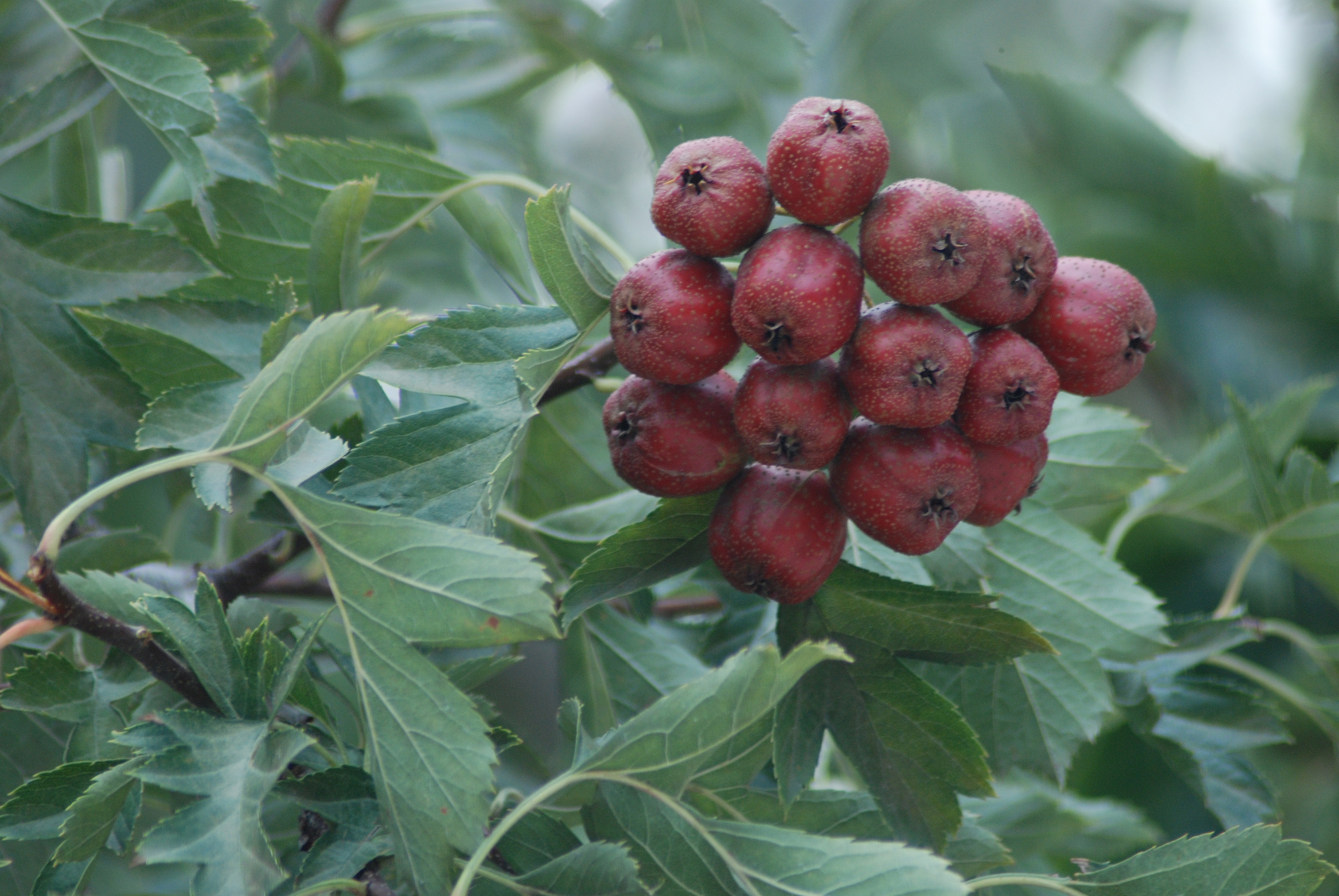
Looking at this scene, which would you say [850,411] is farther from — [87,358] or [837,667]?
[87,358]

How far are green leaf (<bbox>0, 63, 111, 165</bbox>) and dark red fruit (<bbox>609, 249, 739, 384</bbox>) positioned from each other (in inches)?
18.0

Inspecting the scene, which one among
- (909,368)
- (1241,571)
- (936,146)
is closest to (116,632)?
(909,368)

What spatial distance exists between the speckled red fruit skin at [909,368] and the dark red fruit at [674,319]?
0.26 ft

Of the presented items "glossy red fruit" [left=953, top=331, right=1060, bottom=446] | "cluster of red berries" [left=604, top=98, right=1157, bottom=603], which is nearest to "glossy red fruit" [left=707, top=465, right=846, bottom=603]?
"cluster of red berries" [left=604, top=98, right=1157, bottom=603]

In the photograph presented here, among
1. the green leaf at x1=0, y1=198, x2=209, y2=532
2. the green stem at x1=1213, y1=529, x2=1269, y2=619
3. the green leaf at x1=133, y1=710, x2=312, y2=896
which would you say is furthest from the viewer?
the green stem at x1=1213, y1=529, x2=1269, y2=619

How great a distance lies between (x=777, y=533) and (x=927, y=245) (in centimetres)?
19

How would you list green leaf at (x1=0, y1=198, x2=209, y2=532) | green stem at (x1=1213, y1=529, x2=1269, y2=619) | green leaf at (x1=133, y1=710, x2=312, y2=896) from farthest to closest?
green stem at (x1=1213, y1=529, x2=1269, y2=619)
green leaf at (x1=0, y1=198, x2=209, y2=532)
green leaf at (x1=133, y1=710, x2=312, y2=896)

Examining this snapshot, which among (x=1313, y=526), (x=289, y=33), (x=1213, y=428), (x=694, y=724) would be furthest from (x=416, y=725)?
(x=1213, y=428)

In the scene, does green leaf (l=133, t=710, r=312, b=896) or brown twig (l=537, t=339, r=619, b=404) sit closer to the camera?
green leaf (l=133, t=710, r=312, b=896)

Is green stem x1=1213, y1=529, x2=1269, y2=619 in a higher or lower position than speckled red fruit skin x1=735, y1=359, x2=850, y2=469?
lower

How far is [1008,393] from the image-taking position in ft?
2.00

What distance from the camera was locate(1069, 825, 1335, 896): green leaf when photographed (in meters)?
0.66

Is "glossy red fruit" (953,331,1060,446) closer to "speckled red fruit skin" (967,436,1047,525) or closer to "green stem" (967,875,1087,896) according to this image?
"speckled red fruit skin" (967,436,1047,525)

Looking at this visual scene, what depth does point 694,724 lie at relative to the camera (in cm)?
57
